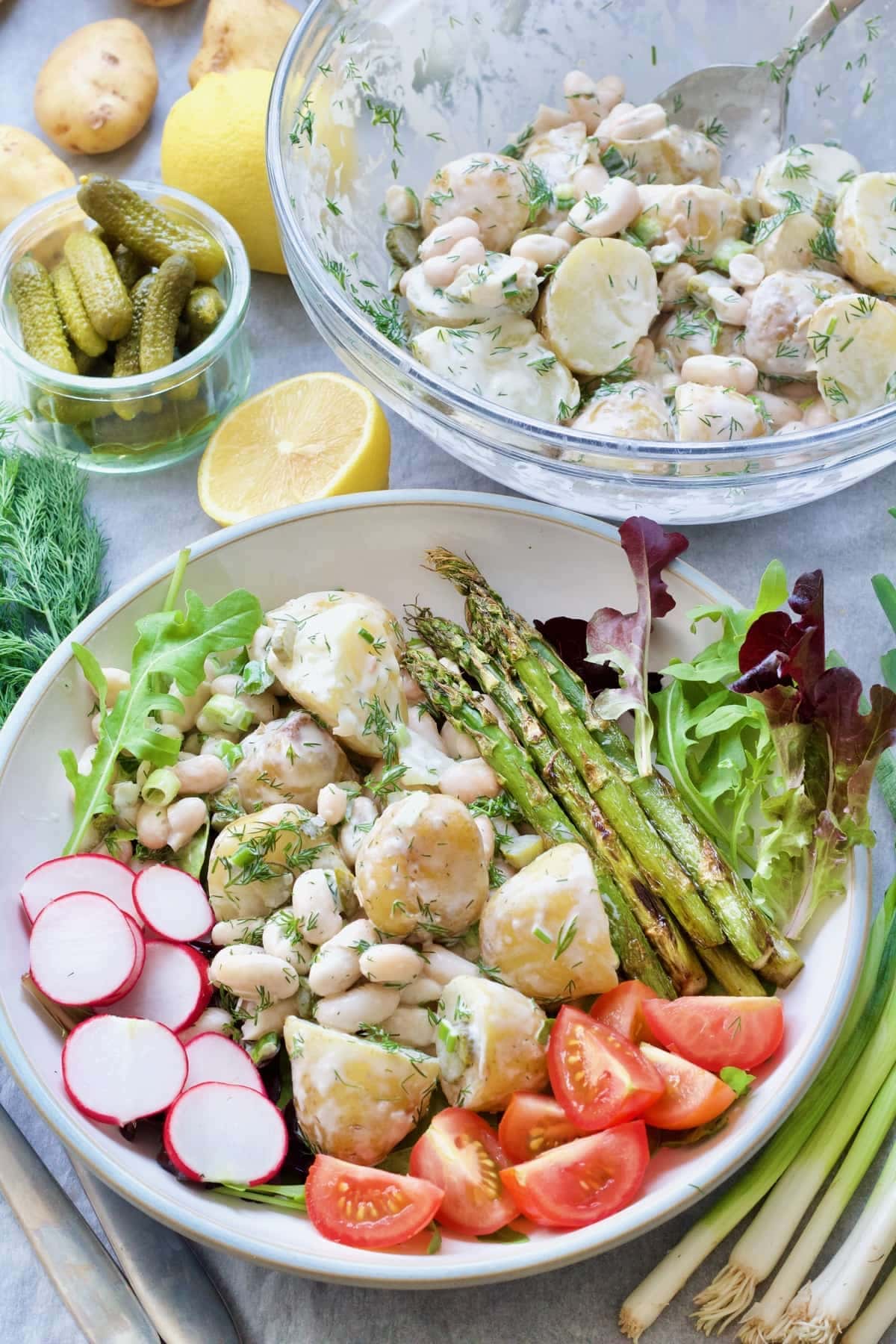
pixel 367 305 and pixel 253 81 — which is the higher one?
pixel 253 81

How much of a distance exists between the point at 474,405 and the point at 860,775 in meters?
0.87

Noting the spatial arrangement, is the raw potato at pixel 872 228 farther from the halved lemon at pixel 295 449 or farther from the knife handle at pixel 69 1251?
the knife handle at pixel 69 1251

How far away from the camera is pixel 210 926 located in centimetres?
186

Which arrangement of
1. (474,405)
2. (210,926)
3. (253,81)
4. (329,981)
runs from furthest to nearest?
1. (253,81)
2. (474,405)
3. (210,926)
4. (329,981)

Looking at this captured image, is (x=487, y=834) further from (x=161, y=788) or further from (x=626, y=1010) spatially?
(x=161, y=788)

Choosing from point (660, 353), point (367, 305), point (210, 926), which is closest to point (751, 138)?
point (660, 353)

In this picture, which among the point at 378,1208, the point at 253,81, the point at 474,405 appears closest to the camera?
the point at 378,1208

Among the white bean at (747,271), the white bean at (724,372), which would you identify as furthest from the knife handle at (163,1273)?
the white bean at (747,271)

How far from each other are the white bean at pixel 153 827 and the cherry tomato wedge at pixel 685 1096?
826 millimetres

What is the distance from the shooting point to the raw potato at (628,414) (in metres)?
2.16

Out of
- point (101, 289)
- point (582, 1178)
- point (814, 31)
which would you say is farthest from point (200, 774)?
point (814, 31)

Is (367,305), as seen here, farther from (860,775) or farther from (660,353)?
(860,775)

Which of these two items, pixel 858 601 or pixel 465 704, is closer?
pixel 465 704

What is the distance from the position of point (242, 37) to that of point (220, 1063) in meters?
2.46
